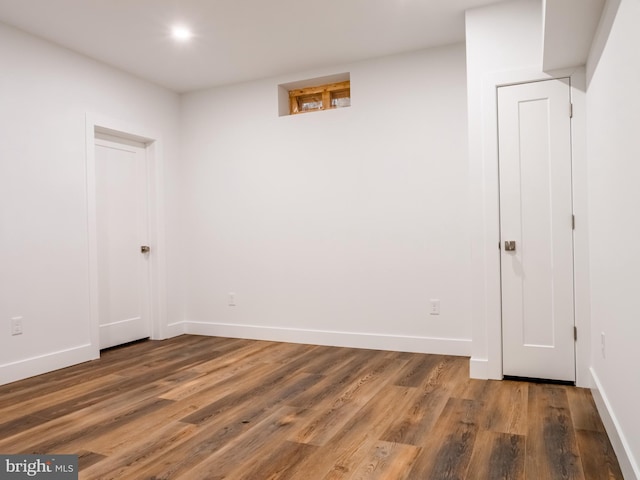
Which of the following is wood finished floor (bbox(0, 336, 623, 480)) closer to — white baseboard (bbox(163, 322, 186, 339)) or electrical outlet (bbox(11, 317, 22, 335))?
electrical outlet (bbox(11, 317, 22, 335))

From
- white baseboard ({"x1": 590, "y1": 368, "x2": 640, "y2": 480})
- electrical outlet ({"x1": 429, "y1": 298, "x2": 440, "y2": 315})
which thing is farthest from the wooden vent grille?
white baseboard ({"x1": 590, "y1": 368, "x2": 640, "y2": 480})

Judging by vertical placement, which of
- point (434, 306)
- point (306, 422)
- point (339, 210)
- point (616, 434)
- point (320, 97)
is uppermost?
point (320, 97)

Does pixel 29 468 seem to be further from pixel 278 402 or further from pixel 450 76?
pixel 450 76

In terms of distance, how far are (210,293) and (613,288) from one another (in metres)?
3.83

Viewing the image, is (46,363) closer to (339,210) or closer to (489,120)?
(339,210)

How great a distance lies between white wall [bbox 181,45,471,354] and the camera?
12.7 feet

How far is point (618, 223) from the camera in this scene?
1.97 meters

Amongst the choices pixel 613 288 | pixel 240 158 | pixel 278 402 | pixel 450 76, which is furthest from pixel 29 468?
pixel 450 76

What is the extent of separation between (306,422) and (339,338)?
5.88 feet

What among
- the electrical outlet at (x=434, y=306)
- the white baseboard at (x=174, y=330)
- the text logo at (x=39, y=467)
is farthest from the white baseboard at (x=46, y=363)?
the electrical outlet at (x=434, y=306)

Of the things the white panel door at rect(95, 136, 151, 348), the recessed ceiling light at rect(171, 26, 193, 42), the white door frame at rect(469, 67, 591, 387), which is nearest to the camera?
the white door frame at rect(469, 67, 591, 387)

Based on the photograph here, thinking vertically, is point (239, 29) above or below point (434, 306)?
above

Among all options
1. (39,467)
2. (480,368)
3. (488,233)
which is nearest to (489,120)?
(488,233)

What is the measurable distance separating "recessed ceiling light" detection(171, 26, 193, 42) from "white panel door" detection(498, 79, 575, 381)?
2391 millimetres
